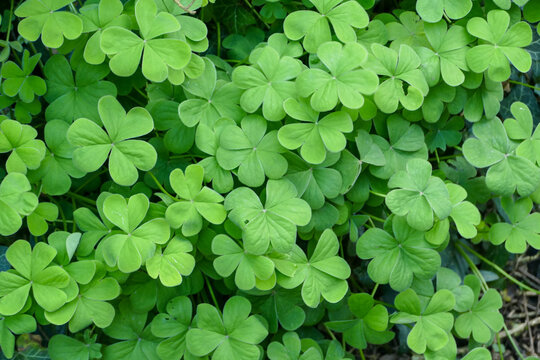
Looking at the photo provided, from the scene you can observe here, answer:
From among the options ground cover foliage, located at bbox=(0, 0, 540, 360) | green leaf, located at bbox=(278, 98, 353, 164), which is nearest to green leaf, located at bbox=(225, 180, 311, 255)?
ground cover foliage, located at bbox=(0, 0, 540, 360)

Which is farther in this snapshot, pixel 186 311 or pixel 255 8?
pixel 255 8

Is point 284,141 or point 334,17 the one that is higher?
point 334,17

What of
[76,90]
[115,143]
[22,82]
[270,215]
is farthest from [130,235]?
[22,82]

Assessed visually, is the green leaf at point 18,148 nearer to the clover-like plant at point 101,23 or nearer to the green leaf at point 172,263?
the clover-like plant at point 101,23

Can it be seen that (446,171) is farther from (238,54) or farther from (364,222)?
(238,54)

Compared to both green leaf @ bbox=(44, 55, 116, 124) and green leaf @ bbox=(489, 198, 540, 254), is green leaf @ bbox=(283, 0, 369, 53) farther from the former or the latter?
green leaf @ bbox=(489, 198, 540, 254)

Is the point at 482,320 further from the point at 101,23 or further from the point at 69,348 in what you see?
the point at 101,23

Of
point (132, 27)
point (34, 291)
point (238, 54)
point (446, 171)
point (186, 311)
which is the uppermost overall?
point (132, 27)

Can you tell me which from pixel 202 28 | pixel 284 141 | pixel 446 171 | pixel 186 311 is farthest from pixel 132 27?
pixel 446 171
